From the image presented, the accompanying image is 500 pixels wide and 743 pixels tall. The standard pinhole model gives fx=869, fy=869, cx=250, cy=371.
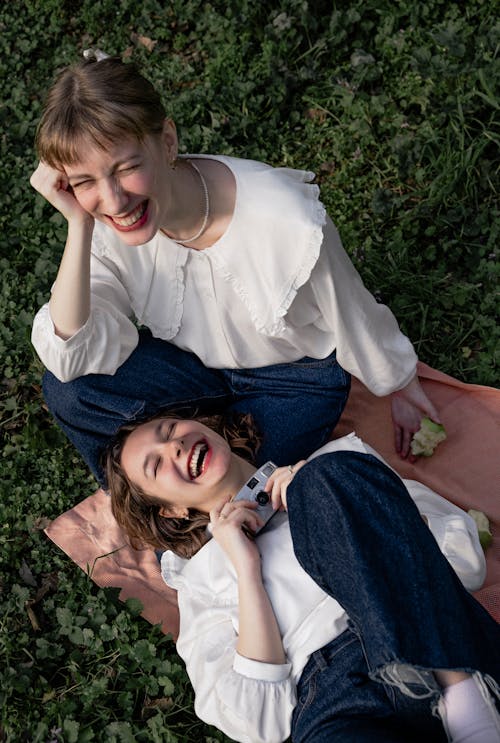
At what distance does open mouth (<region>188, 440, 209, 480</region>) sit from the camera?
304 cm

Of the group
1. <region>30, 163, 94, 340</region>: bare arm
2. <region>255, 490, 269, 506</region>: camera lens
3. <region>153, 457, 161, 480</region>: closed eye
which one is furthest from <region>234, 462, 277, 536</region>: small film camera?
<region>30, 163, 94, 340</region>: bare arm

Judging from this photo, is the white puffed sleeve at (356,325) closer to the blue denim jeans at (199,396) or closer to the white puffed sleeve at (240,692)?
the blue denim jeans at (199,396)

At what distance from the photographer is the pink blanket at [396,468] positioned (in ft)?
11.5

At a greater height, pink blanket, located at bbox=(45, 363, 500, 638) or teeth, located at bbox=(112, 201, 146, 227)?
teeth, located at bbox=(112, 201, 146, 227)

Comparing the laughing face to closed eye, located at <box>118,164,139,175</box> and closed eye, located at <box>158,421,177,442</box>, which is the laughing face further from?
closed eye, located at <box>118,164,139,175</box>

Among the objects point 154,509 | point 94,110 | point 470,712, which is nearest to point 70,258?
point 94,110

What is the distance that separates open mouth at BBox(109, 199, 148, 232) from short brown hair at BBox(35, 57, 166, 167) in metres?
0.22

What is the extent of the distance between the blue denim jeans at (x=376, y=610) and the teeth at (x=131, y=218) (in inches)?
38.1

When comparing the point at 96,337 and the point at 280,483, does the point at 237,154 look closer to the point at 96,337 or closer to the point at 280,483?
the point at 96,337

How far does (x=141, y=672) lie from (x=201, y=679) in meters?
0.53

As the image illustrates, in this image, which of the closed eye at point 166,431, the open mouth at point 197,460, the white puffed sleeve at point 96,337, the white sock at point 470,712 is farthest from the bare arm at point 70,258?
the white sock at point 470,712

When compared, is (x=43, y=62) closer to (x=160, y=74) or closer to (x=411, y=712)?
(x=160, y=74)

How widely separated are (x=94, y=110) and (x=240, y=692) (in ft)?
6.06

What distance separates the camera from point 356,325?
320 centimetres
